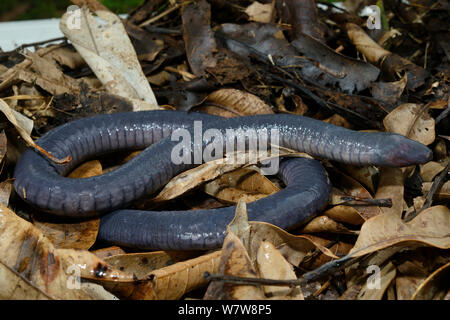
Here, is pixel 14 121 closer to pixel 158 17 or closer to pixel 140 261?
pixel 140 261

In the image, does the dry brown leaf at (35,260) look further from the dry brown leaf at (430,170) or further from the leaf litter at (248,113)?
the dry brown leaf at (430,170)

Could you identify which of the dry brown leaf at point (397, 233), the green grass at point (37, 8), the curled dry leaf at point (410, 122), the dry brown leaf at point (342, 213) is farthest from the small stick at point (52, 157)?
the green grass at point (37, 8)

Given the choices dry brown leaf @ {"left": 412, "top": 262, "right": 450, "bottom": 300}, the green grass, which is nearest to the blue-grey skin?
dry brown leaf @ {"left": 412, "top": 262, "right": 450, "bottom": 300}

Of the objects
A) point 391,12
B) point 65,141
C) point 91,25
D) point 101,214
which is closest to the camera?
point 101,214
